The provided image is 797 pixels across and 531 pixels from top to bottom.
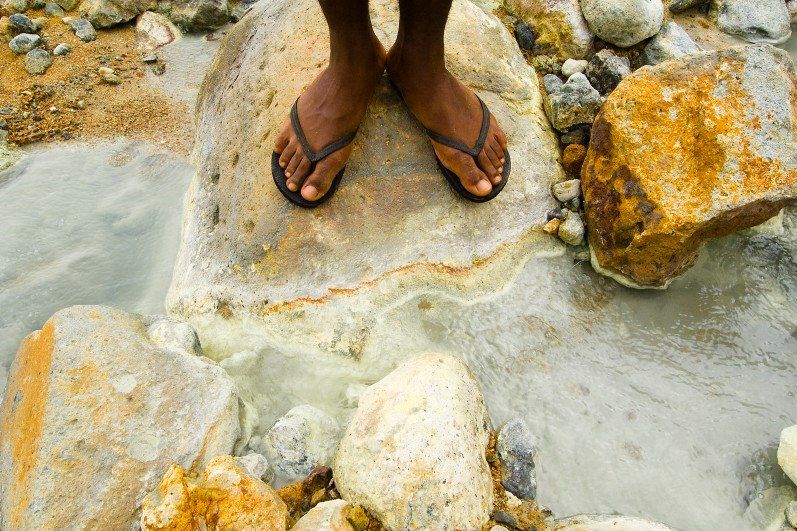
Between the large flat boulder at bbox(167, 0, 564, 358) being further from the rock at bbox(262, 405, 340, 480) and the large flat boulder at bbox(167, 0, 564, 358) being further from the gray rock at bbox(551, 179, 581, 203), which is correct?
the rock at bbox(262, 405, 340, 480)

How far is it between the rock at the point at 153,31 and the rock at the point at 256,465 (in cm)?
A: 293

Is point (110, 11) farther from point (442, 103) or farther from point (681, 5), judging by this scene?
point (681, 5)

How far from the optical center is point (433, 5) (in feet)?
5.48

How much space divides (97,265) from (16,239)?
0.42 m

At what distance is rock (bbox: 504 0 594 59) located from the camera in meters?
2.67

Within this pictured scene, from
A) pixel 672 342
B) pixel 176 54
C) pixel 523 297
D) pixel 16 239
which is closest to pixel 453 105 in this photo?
pixel 523 297

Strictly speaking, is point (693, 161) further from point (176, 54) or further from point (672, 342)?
point (176, 54)

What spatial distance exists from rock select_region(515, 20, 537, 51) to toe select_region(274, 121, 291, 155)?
140 centimetres

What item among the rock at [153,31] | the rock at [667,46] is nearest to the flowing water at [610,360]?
the rock at [667,46]

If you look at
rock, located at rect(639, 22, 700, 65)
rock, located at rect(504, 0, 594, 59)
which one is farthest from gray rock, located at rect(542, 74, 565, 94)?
rock, located at rect(639, 22, 700, 65)

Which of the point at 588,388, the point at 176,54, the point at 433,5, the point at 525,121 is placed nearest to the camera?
the point at 433,5

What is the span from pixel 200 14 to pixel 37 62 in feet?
3.26

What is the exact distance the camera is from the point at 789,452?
1542mm

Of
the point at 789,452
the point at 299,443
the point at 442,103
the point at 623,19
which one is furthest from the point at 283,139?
the point at 789,452
